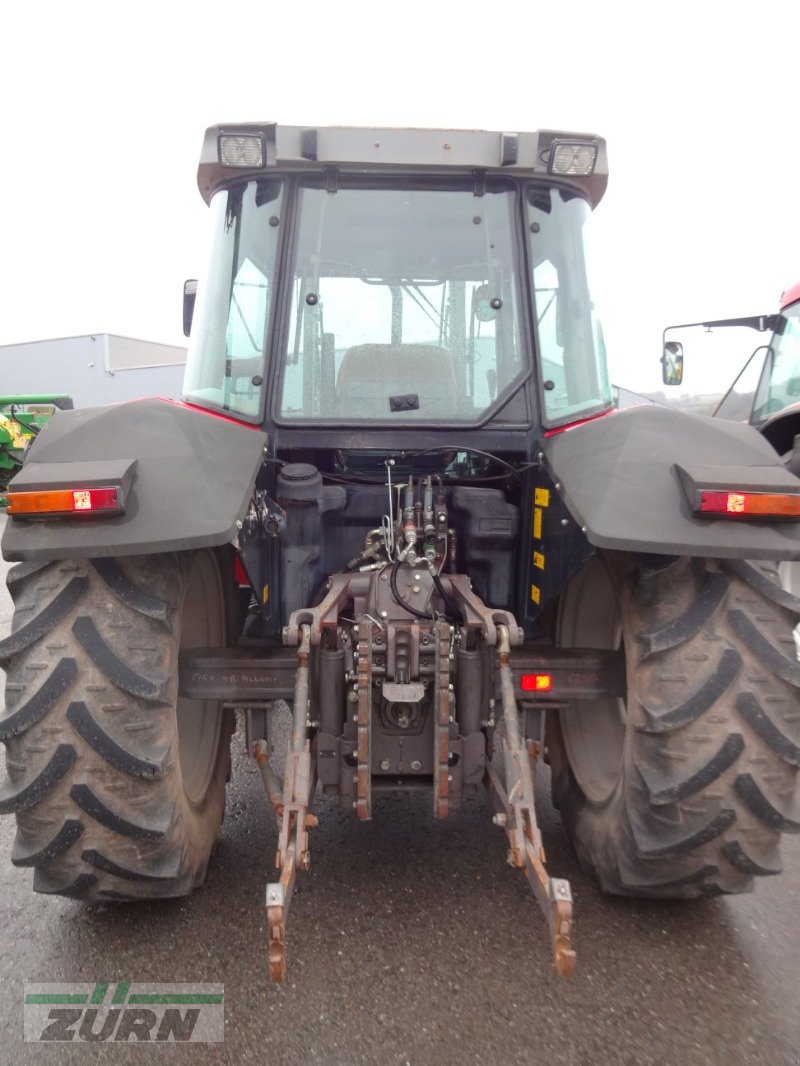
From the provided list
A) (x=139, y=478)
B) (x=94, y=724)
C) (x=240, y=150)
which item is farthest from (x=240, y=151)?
(x=94, y=724)

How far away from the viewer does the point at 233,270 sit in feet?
8.99

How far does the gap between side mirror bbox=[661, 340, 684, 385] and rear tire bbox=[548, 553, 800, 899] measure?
229 cm

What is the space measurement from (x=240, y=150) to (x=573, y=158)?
3.56ft

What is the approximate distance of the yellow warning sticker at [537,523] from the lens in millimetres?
2586

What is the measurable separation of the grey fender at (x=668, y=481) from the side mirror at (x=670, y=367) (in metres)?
2.07

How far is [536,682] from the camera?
93.7 inches

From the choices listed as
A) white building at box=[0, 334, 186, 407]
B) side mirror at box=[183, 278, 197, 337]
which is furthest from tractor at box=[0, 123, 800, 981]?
white building at box=[0, 334, 186, 407]

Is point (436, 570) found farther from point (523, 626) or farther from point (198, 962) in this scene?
point (198, 962)

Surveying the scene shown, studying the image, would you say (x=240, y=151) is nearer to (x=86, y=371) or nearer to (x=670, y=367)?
(x=670, y=367)

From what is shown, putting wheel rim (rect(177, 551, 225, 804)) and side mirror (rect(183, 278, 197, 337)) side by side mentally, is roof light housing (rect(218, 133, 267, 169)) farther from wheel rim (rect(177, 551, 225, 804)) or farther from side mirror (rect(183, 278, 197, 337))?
wheel rim (rect(177, 551, 225, 804))

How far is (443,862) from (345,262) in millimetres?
2014

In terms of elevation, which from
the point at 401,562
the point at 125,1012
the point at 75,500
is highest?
the point at 75,500

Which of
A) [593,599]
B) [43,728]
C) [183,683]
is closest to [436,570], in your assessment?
[593,599]

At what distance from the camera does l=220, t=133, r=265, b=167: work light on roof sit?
2.55 m
